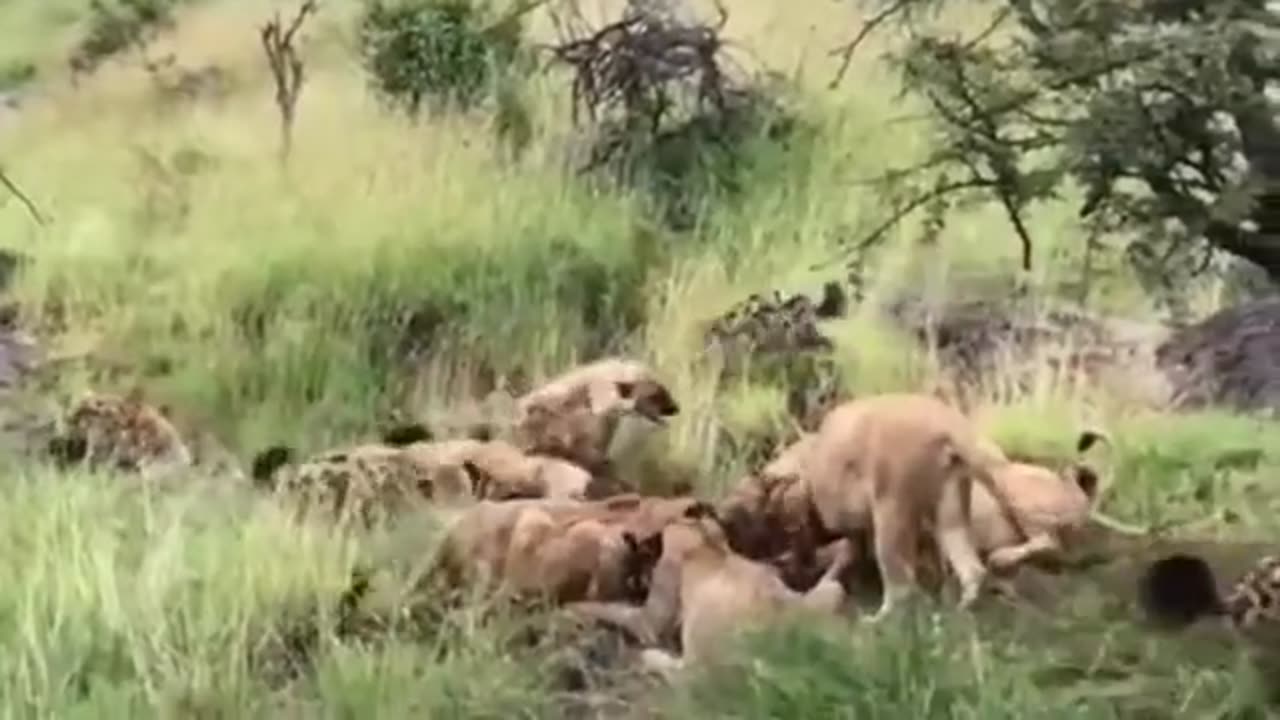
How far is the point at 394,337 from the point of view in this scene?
6.92 feet

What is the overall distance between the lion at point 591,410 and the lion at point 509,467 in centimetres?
1

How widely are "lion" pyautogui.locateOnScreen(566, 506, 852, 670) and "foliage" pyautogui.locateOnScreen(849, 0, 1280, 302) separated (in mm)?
341

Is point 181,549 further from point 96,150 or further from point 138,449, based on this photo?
point 96,150

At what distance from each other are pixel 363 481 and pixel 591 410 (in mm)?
197

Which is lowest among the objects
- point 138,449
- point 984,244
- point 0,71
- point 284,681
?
point 284,681

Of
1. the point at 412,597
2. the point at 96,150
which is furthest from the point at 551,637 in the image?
the point at 96,150

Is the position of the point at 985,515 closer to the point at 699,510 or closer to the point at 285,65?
the point at 699,510

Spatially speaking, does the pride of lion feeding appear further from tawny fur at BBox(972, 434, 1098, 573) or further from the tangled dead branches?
the tangled dead branches

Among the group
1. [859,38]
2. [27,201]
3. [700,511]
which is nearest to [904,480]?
[700,511]

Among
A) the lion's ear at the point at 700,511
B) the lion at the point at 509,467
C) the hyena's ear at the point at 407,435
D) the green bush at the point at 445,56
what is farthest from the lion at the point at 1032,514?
the green bush at the point at 445,56

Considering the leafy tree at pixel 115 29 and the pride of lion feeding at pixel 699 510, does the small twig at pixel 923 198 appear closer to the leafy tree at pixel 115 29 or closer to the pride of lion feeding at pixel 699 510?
the pride of lion feeding at pixel 699 510

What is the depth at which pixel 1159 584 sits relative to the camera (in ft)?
6.59

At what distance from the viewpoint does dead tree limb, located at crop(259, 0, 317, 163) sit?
7.10 feet

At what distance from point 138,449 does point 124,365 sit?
0.08 meters
